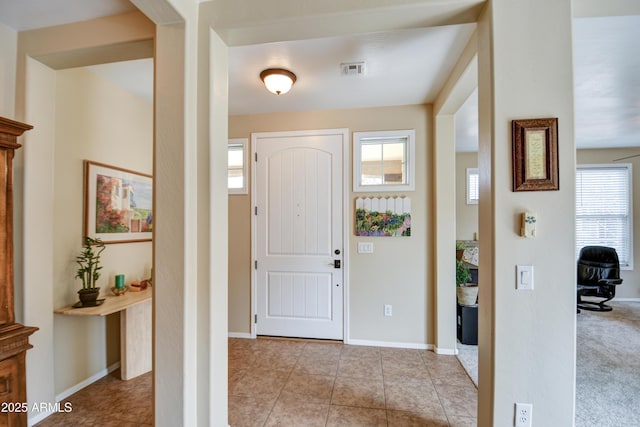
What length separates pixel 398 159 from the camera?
10.7 feet

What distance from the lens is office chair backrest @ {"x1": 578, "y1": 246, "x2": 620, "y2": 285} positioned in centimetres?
440

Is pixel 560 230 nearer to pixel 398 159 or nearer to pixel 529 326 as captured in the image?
pixel 529 326

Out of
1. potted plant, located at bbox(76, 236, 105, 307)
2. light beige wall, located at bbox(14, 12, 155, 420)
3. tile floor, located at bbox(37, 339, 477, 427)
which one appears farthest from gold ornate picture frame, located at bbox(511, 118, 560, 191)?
potted plant, located at bbox(76, 236, 105, 307)

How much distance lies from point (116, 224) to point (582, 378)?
435cm

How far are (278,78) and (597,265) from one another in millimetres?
5332

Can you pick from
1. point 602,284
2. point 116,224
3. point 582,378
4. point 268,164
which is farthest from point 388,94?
point 602,284

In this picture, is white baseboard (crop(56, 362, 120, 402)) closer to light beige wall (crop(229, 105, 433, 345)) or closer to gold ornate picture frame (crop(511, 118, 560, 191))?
light beige wall (crop(229, 105, 433, 345))

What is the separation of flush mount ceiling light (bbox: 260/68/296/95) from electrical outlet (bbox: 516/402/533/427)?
102 inches

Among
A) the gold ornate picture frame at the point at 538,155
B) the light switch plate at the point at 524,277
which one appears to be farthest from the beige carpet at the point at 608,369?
the gold ornate picture frame at the point at 538,155

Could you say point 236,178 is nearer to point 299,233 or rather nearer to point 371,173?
point 299,233

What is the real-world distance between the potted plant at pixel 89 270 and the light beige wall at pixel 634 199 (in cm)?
690

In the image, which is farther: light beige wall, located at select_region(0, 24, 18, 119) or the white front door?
the white front door

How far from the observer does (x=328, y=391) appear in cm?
236

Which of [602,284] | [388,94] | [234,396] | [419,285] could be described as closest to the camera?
[234,396]
